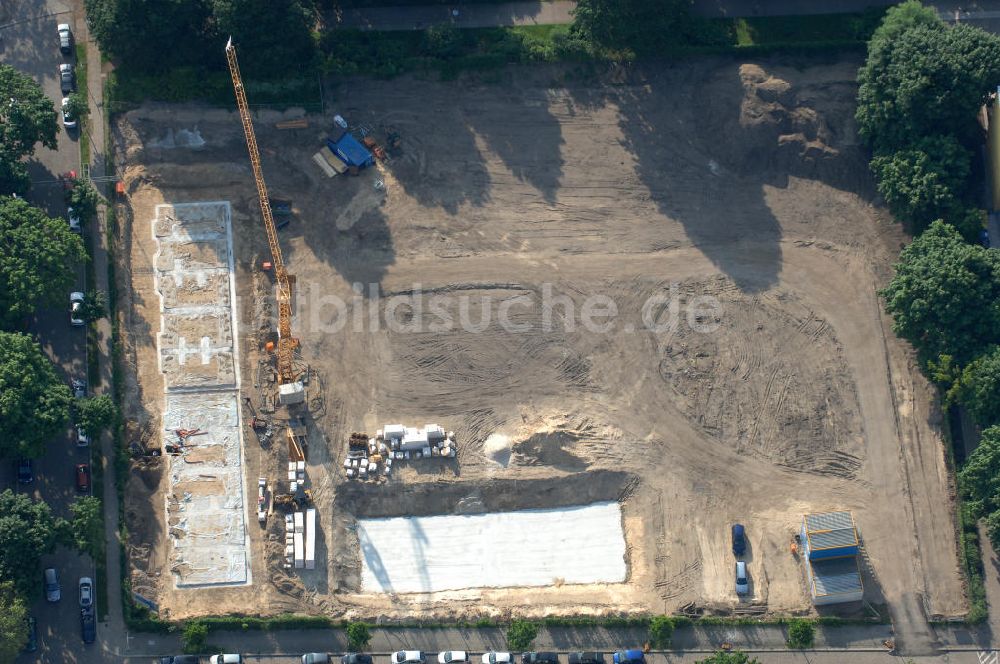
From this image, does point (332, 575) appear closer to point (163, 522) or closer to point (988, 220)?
point (163, 522)

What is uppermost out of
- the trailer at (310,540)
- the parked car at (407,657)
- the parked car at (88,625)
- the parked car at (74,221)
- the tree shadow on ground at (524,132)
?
the tree shadow on ground at (524,132)

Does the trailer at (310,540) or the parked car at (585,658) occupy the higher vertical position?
the trailer at (310,540)

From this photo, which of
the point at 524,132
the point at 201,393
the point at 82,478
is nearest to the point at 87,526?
the point at 82,478

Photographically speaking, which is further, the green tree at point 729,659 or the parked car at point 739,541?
the parked car at point 739,541

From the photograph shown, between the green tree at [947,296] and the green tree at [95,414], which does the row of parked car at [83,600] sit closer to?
the green tree at [95,414]

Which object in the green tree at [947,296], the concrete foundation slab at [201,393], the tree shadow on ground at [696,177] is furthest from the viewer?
the tree shadow on ground at [696,177]

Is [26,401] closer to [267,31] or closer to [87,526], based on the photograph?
[87,526]

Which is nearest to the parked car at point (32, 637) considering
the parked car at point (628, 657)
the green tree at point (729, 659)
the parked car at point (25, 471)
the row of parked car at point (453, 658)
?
the row of parked car at point (453, 658)

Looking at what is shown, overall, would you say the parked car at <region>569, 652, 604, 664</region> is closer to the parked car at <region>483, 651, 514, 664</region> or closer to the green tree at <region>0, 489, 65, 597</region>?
the parked car at <region>483, 651, 514, 664</region>
